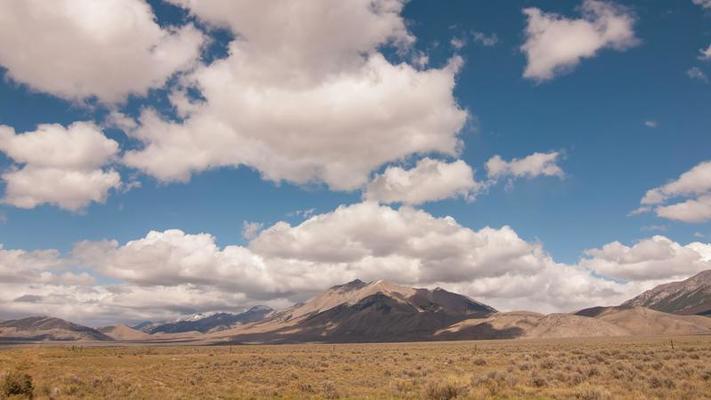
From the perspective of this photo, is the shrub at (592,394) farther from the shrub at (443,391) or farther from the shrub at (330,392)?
the shrub at (330,392)

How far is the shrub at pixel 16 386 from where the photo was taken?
2611 centimetres

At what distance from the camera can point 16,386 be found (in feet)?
87.4

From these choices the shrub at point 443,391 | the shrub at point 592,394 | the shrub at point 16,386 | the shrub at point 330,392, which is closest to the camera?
the shrub at point 592,394

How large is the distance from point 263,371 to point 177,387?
10584 mm

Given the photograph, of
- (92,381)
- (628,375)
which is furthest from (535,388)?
(92,381)

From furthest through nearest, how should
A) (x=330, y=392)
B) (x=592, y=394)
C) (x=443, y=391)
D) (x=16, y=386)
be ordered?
1. (x=330, y=392)
2. (x=16, y=386)
3. (x=443, y=391)
4. (x=592, y=394)

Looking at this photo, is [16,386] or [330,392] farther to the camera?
[330,392]

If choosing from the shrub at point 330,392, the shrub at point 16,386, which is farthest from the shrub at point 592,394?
the shrub at point 16,386

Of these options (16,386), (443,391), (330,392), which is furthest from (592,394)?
(16,386)

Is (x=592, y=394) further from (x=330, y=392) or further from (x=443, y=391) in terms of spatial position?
(x=330, y=392)

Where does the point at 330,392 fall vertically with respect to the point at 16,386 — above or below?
below

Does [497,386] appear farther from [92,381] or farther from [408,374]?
[92,381]

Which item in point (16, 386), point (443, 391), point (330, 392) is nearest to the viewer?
point (443, 391)

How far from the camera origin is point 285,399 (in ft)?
88.7
